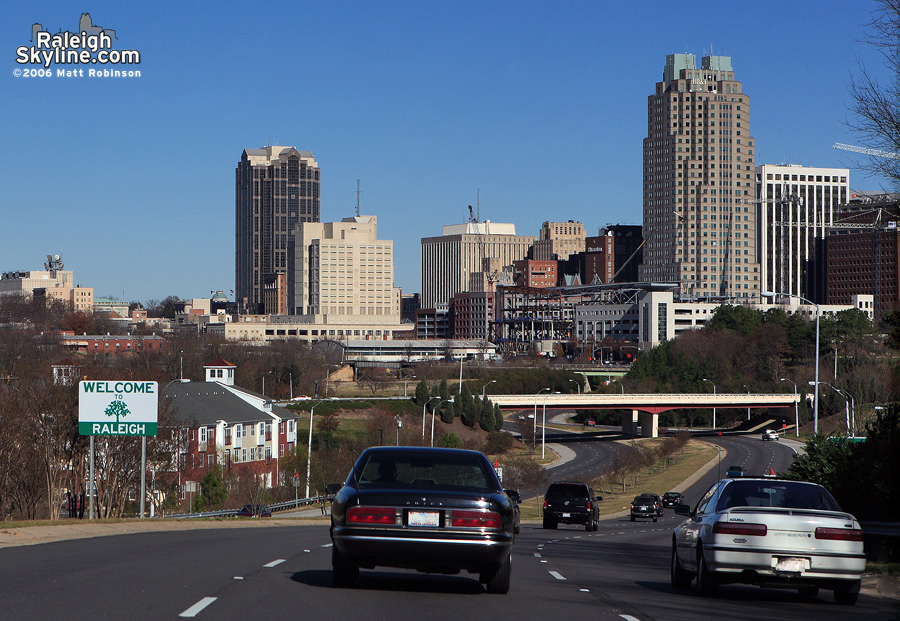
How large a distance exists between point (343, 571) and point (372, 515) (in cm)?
128

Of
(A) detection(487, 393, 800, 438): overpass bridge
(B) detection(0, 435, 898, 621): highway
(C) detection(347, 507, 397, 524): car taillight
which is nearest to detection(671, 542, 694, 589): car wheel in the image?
(B) detection(0, 435, 898, 621): highway

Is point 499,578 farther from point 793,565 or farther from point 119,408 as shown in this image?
point 119,408

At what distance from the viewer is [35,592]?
12.6 meters

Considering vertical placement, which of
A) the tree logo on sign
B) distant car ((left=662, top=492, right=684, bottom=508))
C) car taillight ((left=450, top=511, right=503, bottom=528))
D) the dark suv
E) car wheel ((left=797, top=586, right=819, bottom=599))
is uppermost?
car taillight ((left=450, top=511, right=503, bottom=528))

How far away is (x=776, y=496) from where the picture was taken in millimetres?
14422

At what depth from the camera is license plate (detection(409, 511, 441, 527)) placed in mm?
12797

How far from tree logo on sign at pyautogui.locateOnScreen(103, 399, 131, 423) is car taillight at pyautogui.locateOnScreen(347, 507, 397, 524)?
22219 millimetres

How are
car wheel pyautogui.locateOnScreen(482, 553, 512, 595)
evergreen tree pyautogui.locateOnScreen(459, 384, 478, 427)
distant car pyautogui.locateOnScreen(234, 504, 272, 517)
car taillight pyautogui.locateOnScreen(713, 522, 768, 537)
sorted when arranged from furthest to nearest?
evergreen tree pyautogui.locateOnScreen(459, 384, 478, 427), distant car pyautogui.locateOnScreen(234, 504, 272, 517), car wheel pyautogui.locateOnScreen(482, 553, 512, 595), car taillight pyautogui.locateOnScreen(713, 522, 768, 537)

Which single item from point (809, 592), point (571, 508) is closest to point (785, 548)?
point (809, 592)

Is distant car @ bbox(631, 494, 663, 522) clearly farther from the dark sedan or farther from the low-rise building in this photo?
the dark sedan

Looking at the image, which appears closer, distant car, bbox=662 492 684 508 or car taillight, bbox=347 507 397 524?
car taillight, bbox=347 507 397 524

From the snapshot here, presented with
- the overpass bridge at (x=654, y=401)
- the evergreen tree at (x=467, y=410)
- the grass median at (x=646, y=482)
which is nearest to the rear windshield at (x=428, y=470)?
the grass median at (x=646, y=482)

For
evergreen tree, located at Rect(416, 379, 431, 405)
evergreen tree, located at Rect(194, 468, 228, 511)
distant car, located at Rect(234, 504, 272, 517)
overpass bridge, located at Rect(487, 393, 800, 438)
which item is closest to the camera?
distant car, located at Rect(234, 504, 272, 517)

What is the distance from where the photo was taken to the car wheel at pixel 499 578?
13594 millimetres
